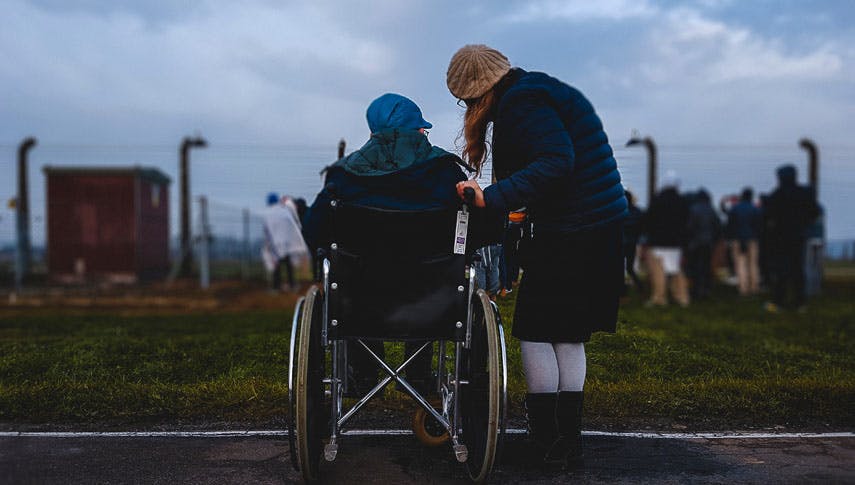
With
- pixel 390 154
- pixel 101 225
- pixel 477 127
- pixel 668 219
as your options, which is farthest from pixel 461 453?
pixel 101 225

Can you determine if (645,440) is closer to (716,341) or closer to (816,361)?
(816,361)

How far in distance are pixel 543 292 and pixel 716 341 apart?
426 centimetres

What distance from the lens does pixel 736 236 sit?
44.3 feet

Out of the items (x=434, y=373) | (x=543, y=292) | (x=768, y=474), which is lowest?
(x=768, y=474)

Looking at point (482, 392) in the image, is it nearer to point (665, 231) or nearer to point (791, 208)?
point (791, 208)

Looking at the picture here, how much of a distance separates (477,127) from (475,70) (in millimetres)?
235

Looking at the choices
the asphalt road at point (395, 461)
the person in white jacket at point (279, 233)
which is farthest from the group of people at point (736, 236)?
the asphalt road at point (395, 461)

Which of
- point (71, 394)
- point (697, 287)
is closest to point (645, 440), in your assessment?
point (71, 394)

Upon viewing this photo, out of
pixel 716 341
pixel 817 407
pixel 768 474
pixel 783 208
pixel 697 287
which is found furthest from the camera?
pixel 697 287

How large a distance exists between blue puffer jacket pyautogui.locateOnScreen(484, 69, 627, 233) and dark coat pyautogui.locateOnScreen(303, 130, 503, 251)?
0.19m

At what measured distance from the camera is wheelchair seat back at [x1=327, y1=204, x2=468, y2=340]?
10.3ft

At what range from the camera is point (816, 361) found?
587cm

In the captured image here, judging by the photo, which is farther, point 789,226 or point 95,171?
point 95,171

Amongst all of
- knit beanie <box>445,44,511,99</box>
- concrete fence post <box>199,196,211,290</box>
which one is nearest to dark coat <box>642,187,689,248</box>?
concrete fence post <box>199,196,211,290</box>
